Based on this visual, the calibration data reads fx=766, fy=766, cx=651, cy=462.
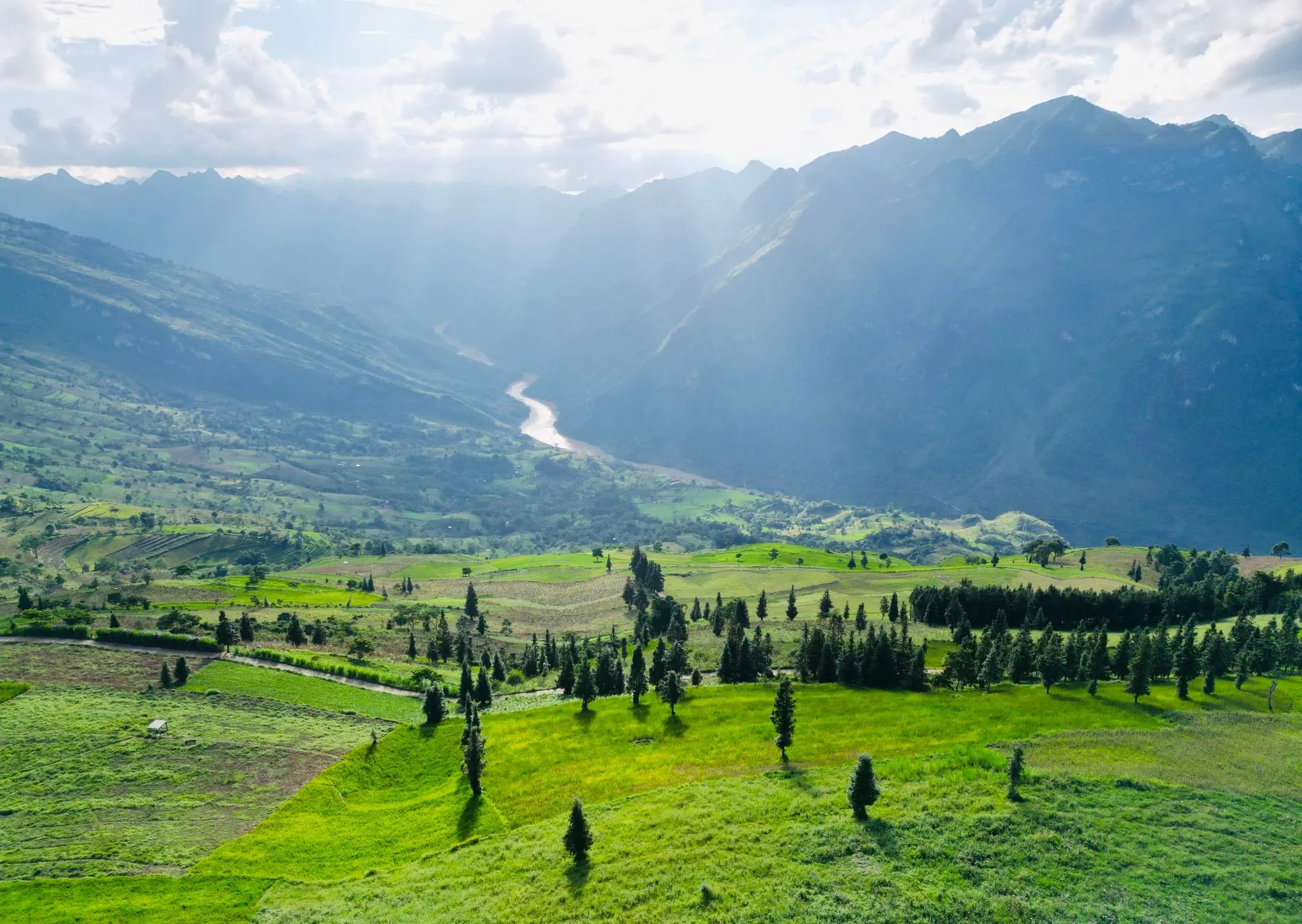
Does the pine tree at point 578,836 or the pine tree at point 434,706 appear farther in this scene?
the pine tree at point 434,706

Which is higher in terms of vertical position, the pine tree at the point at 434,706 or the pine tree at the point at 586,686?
the pine tree at the point at 586,686

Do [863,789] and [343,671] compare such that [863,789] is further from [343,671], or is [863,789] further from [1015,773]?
[343,671]

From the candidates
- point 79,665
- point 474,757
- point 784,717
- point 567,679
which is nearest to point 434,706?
point 474,757

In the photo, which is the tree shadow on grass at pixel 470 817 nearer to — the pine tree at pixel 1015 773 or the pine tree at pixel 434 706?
the pine tree at pixel 434 706

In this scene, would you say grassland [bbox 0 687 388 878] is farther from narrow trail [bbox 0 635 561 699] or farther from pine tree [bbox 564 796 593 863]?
pine tree [bbox 564 796 593 863]

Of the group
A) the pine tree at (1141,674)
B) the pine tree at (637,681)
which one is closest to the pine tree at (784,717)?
the pine tree at (637,681)

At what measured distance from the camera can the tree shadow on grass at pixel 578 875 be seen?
56500 mm

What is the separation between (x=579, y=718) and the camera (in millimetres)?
95188

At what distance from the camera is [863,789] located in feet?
194

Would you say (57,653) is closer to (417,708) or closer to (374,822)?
(417,708)

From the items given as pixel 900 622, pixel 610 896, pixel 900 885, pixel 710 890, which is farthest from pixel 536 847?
pixel 900 622

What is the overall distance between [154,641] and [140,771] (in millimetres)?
45459

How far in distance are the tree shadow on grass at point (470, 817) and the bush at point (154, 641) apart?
6523 centimetres

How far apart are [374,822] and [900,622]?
369 ft
